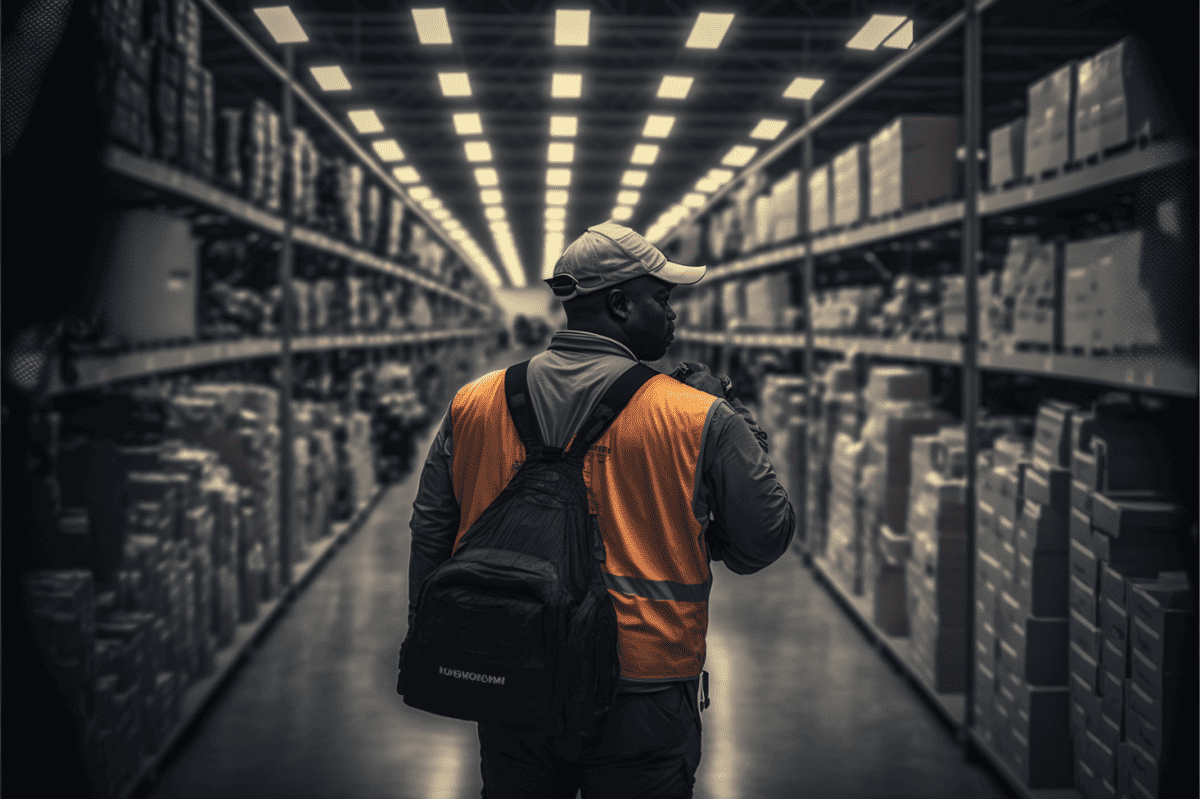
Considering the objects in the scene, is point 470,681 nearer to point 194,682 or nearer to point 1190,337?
point 1190,337

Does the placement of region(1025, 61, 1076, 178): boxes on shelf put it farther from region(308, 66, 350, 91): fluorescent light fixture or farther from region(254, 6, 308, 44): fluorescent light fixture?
region(308, 66, 350, 91): fluorescent light fixture

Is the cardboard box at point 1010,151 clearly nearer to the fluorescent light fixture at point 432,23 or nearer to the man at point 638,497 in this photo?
the man at point 638,497

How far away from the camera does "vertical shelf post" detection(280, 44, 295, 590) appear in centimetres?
535

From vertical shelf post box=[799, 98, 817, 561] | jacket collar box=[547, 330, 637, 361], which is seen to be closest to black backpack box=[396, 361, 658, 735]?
jacket collar box=[547, 330, 637, 361]

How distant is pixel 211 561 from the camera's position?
409cm

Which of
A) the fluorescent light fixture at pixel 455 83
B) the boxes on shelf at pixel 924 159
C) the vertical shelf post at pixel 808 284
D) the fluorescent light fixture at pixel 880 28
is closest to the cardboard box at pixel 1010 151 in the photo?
the boxes on shelf at pixel 924 159

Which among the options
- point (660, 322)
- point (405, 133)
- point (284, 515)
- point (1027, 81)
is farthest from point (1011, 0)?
point (405, 133)

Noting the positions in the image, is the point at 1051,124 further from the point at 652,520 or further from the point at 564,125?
the point at 564,125

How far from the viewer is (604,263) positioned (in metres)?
1.82

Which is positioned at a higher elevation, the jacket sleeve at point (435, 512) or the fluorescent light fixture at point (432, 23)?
the fluorescent light fixture at point (432, 23)

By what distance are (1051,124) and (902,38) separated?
1708 millimetres

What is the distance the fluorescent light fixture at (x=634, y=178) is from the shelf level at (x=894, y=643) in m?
10.1

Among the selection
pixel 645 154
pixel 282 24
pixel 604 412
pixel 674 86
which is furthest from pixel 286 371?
pixel 645 154

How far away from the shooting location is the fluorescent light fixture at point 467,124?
11.4m
